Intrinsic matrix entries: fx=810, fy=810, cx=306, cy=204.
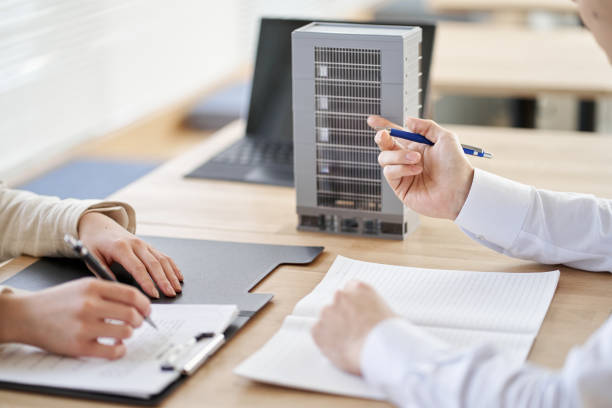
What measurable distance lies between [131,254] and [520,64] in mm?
2008

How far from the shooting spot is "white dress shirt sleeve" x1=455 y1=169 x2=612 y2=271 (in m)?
1.21

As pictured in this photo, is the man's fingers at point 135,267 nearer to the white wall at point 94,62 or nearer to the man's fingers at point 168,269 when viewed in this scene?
the man's fingers at point 168,269

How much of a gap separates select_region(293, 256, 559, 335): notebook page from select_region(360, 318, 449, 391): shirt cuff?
15 cm

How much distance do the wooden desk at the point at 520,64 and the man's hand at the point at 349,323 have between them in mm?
1755

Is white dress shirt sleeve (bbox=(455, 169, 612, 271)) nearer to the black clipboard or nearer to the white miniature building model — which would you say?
the white miniature building model

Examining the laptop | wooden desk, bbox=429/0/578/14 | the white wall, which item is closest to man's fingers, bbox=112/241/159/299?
the laptop

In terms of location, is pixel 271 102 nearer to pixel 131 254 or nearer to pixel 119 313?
pixel 131 254

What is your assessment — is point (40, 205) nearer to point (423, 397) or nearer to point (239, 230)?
point (239, 230)

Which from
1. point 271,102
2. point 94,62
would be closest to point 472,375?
point 271,102

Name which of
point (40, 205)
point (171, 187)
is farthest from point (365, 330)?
point (171, 187)

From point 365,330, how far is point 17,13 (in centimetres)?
197

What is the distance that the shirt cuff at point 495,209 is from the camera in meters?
1.23

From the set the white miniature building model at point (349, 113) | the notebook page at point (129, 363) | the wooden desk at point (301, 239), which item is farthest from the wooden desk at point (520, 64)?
the notebook page at point (129, 363)

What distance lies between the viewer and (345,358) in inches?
35.1
